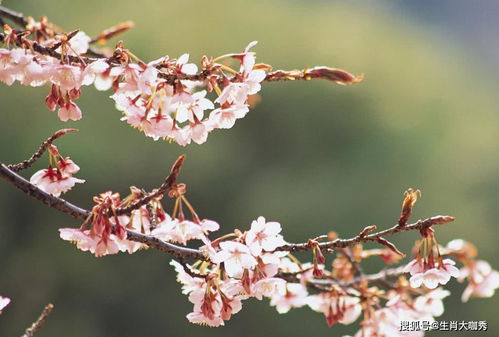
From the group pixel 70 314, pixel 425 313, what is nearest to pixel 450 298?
pixel 70 314

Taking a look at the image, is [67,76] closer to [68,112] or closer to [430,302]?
[68,112]

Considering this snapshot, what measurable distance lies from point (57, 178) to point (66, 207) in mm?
93

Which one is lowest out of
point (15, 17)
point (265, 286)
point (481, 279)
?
point (265, 286)

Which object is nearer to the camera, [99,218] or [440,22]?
[99,218]

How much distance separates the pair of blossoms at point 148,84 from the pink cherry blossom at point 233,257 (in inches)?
5.1

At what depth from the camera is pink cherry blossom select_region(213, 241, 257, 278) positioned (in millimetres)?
670

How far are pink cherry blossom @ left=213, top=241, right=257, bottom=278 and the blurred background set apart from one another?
387 cm

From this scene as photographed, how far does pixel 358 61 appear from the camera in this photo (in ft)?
20.0

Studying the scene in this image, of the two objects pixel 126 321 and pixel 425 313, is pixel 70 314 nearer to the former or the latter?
pixel 126 321

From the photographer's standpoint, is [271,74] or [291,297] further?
[291,297]

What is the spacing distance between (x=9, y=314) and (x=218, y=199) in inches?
68.6

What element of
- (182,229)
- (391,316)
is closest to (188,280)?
(182,229)

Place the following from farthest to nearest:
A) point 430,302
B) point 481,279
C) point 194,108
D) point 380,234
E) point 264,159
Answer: point 264,159 → point 481,279 → point 430,302 → point 194,108 → point 380,234

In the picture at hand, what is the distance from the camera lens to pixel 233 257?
2.21ft
